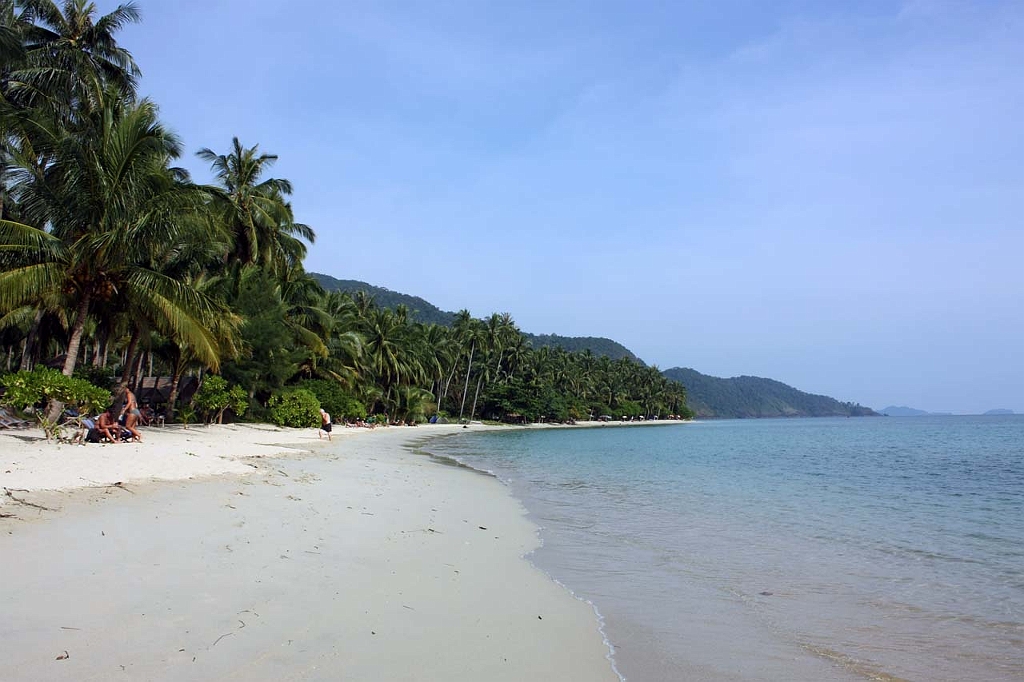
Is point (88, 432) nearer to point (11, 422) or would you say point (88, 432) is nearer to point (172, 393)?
point (11, 422)

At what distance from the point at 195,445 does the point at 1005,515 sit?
1925 centimetres

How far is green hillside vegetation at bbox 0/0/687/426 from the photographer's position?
613 inches

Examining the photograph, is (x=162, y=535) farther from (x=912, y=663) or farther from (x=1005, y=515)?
(x=1005, y=515)

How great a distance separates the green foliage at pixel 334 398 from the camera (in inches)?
1455

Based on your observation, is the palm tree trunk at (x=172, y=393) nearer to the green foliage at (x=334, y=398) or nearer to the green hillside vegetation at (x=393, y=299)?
the green foliage at (x=334, y=398)

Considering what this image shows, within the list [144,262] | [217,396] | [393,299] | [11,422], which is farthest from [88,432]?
[393,299]

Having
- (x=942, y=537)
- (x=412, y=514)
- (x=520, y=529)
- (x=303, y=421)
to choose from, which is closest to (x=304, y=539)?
(x=412, y=514)

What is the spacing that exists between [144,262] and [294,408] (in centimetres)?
1409

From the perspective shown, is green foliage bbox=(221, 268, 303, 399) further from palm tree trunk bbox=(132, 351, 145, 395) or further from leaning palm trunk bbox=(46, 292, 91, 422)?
leaning palm trunk bbox=(46, 292, 91, 422)

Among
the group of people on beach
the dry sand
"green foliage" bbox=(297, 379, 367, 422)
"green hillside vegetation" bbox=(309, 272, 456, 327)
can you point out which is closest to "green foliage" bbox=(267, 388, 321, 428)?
"green foliage" bbox=(297, 379, 367, 422)

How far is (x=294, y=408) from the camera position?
3198 centimetres

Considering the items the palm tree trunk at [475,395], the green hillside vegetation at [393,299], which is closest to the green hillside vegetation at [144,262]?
the palm tree trunk at [475,395]

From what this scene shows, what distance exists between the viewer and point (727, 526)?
11117 mm

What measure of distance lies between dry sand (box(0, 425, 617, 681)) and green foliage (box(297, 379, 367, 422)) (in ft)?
88.3
